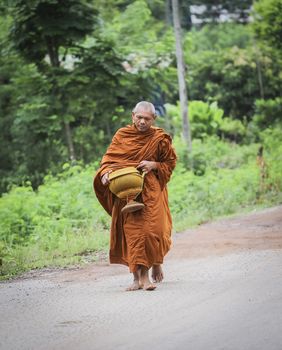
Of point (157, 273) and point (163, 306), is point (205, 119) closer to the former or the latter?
point (157, 273)

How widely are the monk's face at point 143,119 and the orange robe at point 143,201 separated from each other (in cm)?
8

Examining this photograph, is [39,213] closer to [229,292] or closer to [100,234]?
[100,234]

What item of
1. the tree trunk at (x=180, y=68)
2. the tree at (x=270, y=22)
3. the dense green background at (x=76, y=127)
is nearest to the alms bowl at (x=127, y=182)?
the dense green background at (x=76, y=127)

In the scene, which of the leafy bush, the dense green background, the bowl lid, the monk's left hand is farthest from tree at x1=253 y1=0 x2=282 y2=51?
the bowl lid

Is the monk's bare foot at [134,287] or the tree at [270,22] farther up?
the tree at [270,22]

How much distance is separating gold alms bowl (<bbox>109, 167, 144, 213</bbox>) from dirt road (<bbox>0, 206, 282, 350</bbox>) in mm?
855

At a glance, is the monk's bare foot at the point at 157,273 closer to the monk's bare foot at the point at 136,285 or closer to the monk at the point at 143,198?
the monk at the point at 143,198

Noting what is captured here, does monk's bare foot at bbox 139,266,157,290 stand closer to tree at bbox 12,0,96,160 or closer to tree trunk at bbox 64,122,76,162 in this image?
tree at bbox 12,0,96,160

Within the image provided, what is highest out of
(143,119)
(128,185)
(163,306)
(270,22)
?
(270,22)

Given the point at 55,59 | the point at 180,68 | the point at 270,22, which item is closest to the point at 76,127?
the point at 55,59

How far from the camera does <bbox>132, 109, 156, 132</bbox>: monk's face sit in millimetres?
7301

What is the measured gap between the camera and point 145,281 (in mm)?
7070

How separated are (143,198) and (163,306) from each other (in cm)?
155

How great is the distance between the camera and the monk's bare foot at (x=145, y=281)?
22.9 ft
